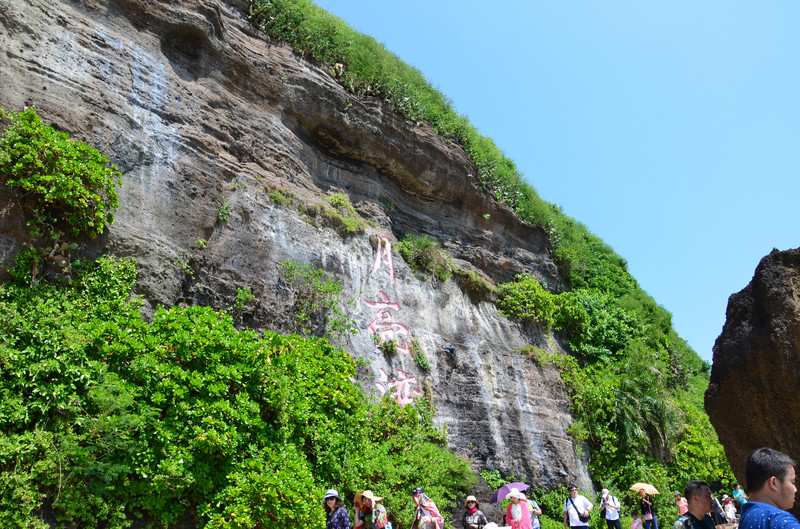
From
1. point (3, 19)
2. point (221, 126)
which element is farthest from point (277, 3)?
point (3, 19)

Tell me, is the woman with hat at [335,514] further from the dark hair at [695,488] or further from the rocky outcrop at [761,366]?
the rocky outcrop at [761,366]

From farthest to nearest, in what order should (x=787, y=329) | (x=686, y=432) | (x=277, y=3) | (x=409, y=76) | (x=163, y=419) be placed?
(x=409, y=76), (x=686, y=432), (x=277, y=3), (x=163, y=419), (x=787, y=329)

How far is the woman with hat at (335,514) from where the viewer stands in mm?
→ 6629

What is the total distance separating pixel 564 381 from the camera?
14.8 metres

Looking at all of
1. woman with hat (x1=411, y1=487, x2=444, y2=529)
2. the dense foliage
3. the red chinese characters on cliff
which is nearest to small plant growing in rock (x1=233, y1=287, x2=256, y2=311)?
the dense foliage

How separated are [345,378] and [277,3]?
979cm

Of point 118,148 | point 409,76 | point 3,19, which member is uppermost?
point 409,76

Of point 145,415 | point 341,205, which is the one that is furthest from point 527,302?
point 145,415

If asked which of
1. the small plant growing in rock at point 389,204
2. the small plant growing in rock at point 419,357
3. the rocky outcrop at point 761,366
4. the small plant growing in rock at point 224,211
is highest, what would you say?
the small plant growing in rock at point 389,204

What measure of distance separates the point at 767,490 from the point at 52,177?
27.6 ft

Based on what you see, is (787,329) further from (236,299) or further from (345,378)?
(236,299)

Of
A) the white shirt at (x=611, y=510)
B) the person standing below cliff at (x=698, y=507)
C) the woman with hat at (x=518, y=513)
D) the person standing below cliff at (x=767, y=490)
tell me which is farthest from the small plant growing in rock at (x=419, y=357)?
the person standing below cliff at (x=767, y=490)

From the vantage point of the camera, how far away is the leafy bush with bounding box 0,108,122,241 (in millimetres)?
7484

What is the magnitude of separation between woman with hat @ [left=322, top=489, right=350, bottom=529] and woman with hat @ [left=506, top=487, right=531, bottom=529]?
98.6 inches
